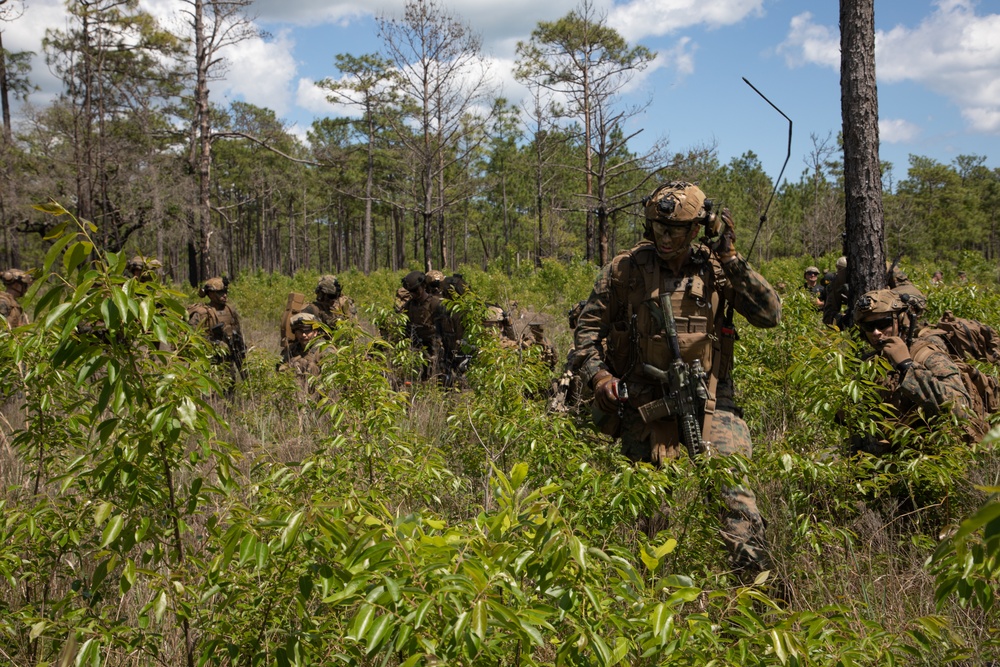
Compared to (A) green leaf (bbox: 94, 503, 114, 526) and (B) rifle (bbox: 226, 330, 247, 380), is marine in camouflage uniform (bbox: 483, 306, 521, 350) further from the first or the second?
(A) green leaf (bbox: 94, 503, 114, 526)

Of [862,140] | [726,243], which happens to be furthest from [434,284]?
[726,243]

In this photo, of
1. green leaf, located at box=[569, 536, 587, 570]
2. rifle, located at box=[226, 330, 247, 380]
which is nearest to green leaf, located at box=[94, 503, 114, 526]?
green leaf, located at box=[569, 536, 587, 570]

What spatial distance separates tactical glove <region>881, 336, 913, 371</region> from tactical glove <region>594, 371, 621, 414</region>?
4.89 feet

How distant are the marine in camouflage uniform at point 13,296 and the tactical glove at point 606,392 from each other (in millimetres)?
6077

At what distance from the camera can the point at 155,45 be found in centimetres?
1717

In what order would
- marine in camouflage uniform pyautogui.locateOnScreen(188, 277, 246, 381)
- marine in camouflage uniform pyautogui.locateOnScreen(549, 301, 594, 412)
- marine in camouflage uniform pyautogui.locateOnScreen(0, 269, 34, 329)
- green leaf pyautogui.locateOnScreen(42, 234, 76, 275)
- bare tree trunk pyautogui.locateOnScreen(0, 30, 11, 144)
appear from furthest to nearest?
bare tree trunk pyautogui.locateOnScreen(0, 30, 11, 144) < marine in camouflage uniform pyautogui.locateOnScreen(188, 277, 246, 381) < marine in camouflage uniform pyautogui.locateOnScreen(0, 269, 34, 329) < marine in camouflage uniform pyautogui.locateOnScreen(549, 301, 594, 412) < green leaf pyautogui.locateOnScreen(42, 234, 76, 275)

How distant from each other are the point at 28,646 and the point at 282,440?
289 cm

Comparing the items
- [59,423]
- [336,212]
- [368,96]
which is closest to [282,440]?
[59,423]

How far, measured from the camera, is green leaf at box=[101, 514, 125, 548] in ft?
5.04

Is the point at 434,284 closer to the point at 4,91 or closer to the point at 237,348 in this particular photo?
the point at 237,348

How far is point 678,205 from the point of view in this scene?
10.9ft

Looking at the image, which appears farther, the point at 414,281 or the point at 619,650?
the point at 414,281

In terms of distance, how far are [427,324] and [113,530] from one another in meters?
6.42

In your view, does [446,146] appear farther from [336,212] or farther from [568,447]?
[336,212]
